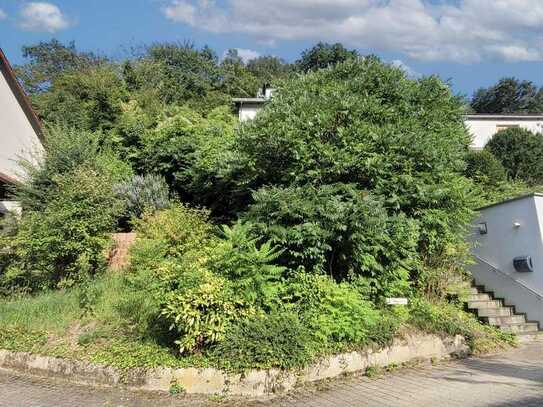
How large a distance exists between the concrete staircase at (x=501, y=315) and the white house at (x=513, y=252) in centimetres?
A: 16

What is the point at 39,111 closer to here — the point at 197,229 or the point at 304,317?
the point at 197,229

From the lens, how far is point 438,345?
26.7 feet

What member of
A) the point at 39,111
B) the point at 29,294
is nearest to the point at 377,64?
the point at 29,294

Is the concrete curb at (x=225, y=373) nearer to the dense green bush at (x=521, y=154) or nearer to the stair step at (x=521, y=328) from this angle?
the stair step at (x=521, y=328)

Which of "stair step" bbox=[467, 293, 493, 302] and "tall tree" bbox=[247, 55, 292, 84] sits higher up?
"tall tree" bbox=[247, 55, 292, 84]

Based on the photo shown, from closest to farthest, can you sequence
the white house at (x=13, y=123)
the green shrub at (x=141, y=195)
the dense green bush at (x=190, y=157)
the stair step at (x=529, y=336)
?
the stair step at (x=529, y=336), the green shrub at (x=141, y=195), the dense green bush at (x=190, y=157), the white house at (x=13, y=123)

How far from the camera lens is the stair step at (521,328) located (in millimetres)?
9820

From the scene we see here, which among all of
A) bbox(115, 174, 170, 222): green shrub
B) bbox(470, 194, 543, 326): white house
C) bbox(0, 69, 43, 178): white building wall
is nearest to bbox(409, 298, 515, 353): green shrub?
bbox(470, 194, 543, 326): white house

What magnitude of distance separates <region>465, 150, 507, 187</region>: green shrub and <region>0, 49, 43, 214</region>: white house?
56.2 ft

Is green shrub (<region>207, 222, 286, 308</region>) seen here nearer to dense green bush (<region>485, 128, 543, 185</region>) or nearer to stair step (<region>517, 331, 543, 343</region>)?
stair step (<region>517, 331, 543, 343</region>)

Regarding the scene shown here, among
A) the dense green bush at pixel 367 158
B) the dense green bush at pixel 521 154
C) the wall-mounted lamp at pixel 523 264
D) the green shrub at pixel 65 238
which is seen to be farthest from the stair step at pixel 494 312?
the dense green bush at pixel 521 154

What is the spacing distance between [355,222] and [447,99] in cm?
469

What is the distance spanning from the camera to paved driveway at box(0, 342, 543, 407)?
238 inches

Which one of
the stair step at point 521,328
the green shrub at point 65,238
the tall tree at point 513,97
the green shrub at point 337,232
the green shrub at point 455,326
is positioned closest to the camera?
the green shrub at point 337,232
